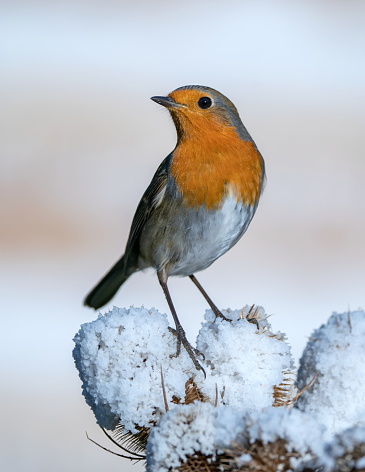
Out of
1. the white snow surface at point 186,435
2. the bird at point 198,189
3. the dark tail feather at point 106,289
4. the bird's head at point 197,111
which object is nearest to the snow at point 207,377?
the white snow surface at point 186,435

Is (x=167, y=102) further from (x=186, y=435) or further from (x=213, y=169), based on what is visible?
(x=186, y=435)

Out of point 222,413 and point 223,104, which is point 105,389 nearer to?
point 222,413

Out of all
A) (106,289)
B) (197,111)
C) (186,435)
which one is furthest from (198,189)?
(186,435)

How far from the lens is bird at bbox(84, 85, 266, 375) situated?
5.01ft

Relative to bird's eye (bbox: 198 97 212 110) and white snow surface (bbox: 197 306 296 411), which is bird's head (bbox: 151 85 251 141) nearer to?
bird's eye (bbox: 198 97 212 110)

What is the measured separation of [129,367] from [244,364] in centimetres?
15

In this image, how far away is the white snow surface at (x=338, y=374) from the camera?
0.86 metres

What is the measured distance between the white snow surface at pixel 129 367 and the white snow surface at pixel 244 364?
30 mm

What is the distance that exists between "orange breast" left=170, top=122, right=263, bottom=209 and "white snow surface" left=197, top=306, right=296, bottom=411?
0.57 meters

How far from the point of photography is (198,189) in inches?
60.1

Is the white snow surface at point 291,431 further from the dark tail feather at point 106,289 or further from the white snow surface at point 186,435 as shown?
the dark tail feather at point 106,289

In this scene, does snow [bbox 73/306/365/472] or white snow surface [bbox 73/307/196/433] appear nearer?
snow [bbox 73/306/365/472]

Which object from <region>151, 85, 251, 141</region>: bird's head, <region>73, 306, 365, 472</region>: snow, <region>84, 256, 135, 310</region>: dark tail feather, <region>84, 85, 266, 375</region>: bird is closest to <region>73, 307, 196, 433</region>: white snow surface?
<region>73, 306, 365, 472</region>: snow

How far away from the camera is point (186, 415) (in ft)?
2.48
